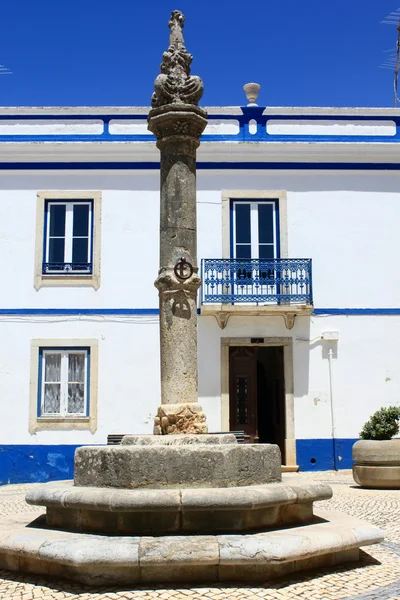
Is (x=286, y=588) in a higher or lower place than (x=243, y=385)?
lower

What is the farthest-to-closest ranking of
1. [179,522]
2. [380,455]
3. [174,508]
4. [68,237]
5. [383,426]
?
[68,237] → [383,426] → [380,455] → [179,522] → [174,508]

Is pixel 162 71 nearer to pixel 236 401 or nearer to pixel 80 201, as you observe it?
pixel 80 201

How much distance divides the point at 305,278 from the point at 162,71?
701 centimetres

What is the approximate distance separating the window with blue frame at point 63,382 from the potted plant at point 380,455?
207 inches

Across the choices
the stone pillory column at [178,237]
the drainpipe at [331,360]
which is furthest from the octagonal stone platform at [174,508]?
the drainpipe at [331,360]

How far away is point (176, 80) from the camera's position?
7121 mm

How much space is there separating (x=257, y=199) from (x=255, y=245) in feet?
3.08

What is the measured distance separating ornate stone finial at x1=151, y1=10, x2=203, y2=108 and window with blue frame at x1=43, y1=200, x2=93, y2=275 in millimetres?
6876

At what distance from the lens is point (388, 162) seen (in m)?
14.2

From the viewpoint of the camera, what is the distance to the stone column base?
20.9 ft

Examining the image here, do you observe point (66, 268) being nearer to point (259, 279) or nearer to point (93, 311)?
point (93, 311)

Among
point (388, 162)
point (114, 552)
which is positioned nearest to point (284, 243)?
point (388, 162)

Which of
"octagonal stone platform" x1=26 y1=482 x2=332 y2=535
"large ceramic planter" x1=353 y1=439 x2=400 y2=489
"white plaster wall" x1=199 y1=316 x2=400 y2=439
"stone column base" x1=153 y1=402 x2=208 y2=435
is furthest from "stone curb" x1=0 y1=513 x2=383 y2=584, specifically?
"white plaster wall" x1=199 y1=316 x2=400 y2=439

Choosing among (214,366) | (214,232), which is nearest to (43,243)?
(214,232)
